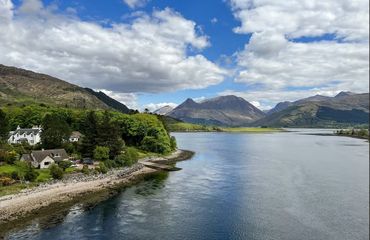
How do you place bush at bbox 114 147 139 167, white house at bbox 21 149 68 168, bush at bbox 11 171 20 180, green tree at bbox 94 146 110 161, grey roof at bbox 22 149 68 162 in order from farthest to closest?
bush at bbox 114 147 139 167 < green tree at bbox 94 146 110 161 < grey roof at bbox 22 149 68 162 < white house at bbox 21 149 68 168 < bush at bbox 11 171 20 180

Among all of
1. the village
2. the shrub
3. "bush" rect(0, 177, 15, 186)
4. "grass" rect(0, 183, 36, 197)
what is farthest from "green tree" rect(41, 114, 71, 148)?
"grass" rect(0, 183, 36, 197)

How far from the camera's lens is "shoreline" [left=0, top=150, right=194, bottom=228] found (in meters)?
53.9

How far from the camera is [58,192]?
65.4m

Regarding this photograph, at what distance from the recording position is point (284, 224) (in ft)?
169

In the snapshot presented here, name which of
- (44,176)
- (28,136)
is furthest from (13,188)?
(28,136)

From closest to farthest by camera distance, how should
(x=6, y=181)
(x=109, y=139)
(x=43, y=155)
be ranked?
(x=6, y=181) → (x=43, y=155) → (x=109, y=139)

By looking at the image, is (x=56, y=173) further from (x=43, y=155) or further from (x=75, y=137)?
(x=75, y=137)

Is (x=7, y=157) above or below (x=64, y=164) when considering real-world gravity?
above

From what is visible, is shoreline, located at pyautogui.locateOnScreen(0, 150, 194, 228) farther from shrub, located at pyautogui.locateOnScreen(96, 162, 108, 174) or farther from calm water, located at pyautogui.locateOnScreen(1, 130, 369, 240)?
calm water, located at pyautogui.locateOnScreen(1, 130, 369, 240)

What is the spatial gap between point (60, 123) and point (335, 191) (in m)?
73.3

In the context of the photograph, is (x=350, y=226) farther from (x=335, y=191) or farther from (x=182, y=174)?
(x=182, y=174)

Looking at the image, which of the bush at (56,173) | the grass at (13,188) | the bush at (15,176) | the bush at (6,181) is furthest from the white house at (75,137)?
the grass at (13,188)

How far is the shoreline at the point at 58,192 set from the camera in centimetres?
5388

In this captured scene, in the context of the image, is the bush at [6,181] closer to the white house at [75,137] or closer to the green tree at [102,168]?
the green tree at [102,168]
